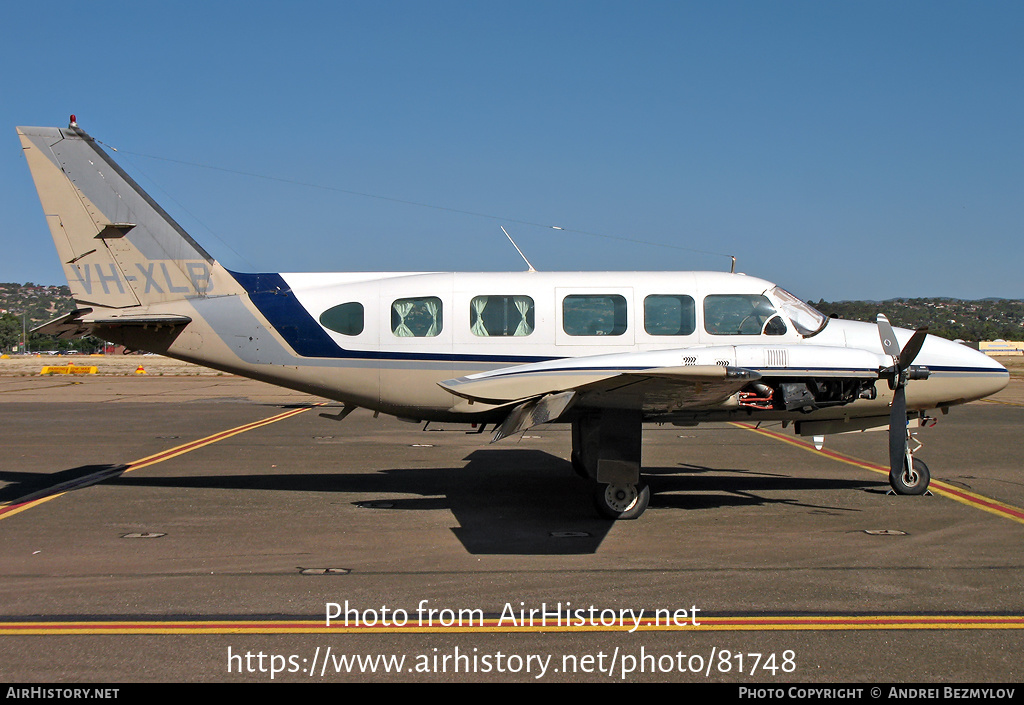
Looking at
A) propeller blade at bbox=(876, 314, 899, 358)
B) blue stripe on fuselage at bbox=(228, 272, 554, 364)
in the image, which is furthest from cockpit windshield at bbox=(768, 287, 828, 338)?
blue stripe on fuselage at bbox=(228, 272, 554, 364)

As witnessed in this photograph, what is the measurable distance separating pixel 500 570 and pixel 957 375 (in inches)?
285

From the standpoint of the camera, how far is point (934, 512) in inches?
396

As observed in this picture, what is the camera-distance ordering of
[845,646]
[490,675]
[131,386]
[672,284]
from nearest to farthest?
[490,675]
[845,646]
[672,284]
[131,386]

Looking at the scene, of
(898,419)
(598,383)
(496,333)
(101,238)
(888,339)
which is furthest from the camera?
(101,238)

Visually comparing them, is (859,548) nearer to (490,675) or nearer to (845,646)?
(845,646)

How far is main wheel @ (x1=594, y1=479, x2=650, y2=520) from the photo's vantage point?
984 cm

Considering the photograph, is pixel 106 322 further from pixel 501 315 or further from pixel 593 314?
pixel 593 314

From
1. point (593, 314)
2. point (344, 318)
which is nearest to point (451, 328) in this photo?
point (344, 318)

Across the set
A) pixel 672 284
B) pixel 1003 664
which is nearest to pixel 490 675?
pixel 1003 664

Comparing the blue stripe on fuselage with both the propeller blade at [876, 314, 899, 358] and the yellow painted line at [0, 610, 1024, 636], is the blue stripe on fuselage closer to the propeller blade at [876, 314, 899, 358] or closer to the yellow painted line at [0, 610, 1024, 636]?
the propeller blade at [876, 314, 899, 358]

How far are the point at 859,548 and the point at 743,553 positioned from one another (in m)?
1.28

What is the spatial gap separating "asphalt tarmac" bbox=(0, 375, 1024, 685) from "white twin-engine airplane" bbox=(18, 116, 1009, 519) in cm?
131

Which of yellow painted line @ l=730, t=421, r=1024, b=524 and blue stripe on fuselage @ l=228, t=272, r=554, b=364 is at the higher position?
blue stripe on fuselage @ l=228, t=272, r=554, b=364

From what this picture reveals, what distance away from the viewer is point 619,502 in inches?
388
